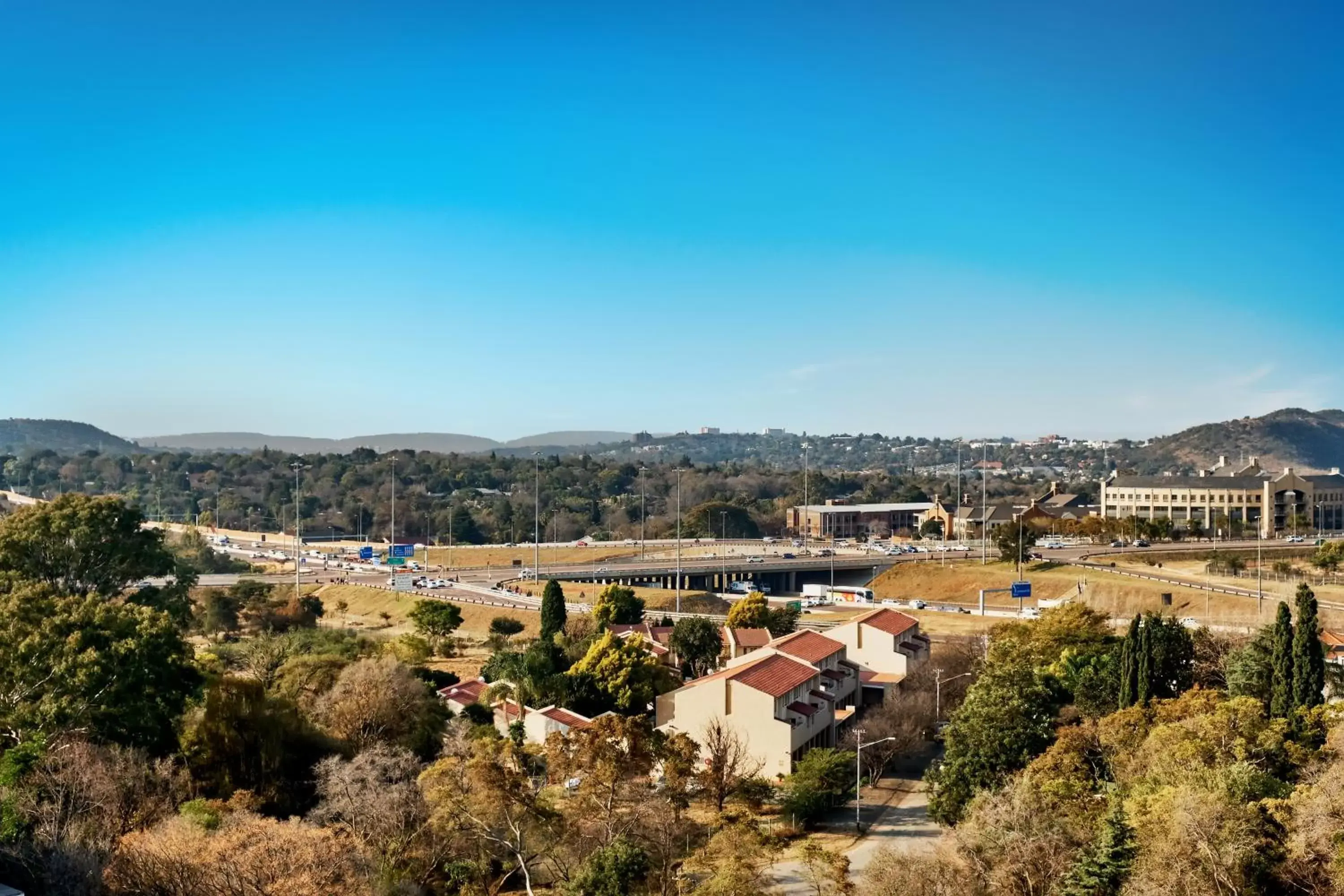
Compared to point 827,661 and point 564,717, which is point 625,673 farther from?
point 827,661

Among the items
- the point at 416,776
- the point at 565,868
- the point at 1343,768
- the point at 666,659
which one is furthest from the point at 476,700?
the point at 1343,768

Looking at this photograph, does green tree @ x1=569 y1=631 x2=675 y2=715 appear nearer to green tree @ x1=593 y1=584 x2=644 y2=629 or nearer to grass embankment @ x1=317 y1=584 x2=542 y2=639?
green tree @ x1=593 y1=584 x2=644 y2=629

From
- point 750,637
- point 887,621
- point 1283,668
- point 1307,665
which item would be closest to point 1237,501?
point 887,621

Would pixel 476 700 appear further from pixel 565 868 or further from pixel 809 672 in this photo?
pixel 565 868

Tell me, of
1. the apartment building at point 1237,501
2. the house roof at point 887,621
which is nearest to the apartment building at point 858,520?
the apartment building at point 1237,501

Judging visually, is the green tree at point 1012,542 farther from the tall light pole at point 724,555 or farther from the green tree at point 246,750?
the green tree at point 246,750

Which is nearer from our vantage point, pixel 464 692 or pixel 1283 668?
pixel 1283 668
